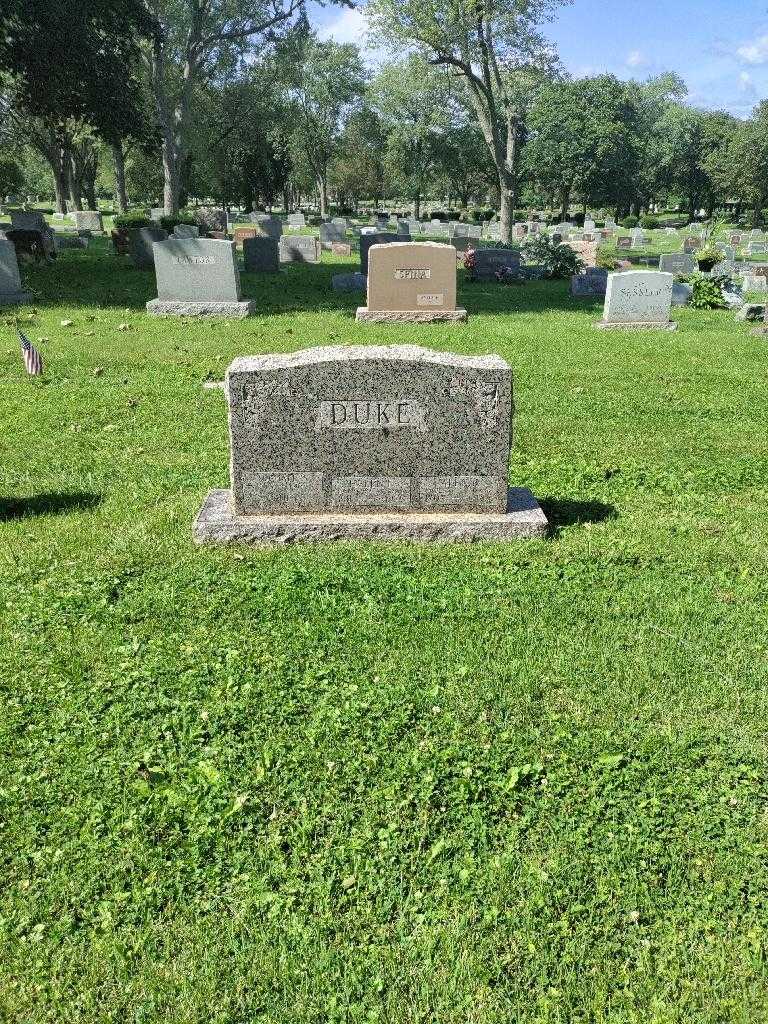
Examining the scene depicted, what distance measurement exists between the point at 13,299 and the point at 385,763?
14832mm

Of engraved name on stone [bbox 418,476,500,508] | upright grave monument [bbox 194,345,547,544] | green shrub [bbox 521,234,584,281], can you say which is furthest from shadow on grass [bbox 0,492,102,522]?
green shrub [bbox 521,234,584,281]

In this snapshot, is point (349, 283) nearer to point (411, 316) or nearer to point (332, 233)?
point (411, 316)

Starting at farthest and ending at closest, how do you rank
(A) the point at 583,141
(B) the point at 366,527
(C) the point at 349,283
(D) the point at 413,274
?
(A) the point at 583,141 < (C) the point at 349,283 < (D) the point at 413,274 < (B) the point at 366,527

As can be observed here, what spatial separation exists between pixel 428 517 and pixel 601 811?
2.62 m

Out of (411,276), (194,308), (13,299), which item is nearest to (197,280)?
(194,308)

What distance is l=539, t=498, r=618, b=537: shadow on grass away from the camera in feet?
19.1

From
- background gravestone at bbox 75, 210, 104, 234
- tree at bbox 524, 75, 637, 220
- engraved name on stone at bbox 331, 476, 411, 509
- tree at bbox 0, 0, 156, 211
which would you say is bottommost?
engraved name on stone at bbox 331, 476, 411, 509

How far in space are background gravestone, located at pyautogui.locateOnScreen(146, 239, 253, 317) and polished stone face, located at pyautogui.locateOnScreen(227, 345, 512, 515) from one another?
33.6 feet

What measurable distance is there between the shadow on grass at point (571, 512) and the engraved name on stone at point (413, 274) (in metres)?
9.45

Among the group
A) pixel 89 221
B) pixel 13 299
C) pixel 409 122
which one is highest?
pixel 409 122

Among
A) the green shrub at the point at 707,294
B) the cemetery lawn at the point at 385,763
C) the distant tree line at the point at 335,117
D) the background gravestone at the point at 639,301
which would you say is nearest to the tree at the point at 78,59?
the distant tree line at the point at 335,117

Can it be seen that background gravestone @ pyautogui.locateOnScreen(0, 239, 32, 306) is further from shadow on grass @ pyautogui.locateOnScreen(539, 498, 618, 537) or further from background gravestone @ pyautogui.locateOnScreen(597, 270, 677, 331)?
shadow on grass @ pyautogui.locateOnScreen(539, 498, 618, 537)

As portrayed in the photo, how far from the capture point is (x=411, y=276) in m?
14.7

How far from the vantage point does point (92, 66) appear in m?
18.3
